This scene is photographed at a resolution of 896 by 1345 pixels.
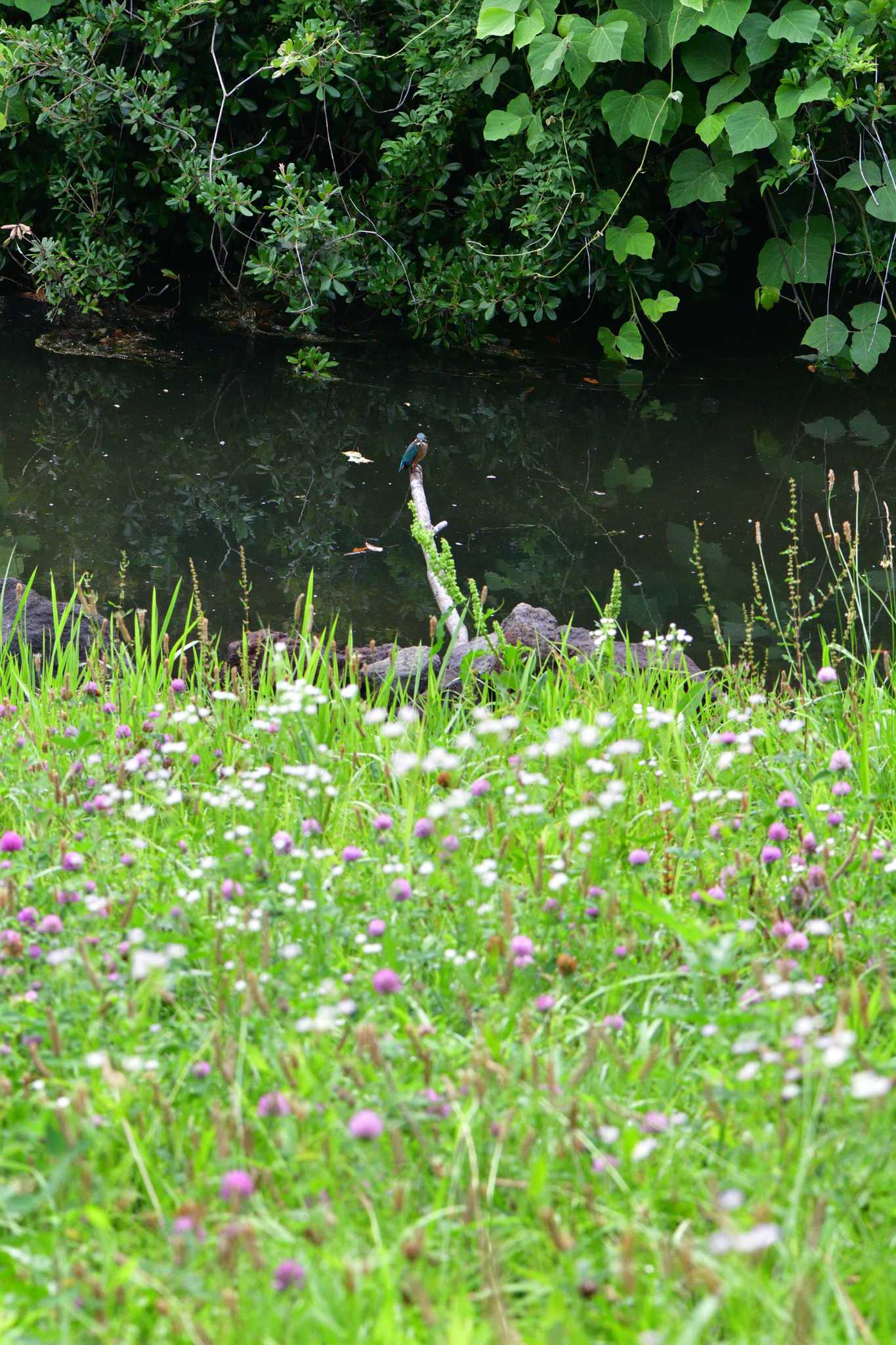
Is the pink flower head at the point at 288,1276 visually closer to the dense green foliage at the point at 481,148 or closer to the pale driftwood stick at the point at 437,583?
the pale driftwood stick at the point at 437,583

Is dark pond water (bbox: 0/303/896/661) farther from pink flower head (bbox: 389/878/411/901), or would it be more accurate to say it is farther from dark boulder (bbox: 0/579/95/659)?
pink flower head (bbox: 389/878/411/901)

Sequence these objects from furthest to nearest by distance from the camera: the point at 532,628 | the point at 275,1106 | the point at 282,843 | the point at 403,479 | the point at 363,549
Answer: the point at 403,479 → the point at 363,549 → the point at 532,628 → the point at 282,843 → the point at 275,1106

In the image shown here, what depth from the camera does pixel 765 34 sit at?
593 centimetres

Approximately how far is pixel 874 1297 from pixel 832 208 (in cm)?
617

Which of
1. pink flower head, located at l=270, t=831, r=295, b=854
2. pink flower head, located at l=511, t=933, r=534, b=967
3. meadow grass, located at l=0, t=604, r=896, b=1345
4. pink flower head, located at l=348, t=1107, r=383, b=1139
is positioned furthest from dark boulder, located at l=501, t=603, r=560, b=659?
pink flower head, located at l=348, t=1107, r=383, b=1139

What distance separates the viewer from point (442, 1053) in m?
1.42

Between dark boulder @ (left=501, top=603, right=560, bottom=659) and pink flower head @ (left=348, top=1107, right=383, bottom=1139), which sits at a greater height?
pink flower head @ (left=348, top=1107, right=383, bottom=1139)

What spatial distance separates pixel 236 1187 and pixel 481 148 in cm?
670

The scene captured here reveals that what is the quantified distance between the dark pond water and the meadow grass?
6.44 feet

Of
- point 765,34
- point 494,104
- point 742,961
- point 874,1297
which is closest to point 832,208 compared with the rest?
point 765,34

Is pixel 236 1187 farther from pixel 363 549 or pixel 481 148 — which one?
pixel 481 148

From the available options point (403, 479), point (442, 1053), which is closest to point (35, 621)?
point (403, 479)

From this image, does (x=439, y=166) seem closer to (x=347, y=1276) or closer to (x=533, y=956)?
(x=533, y=956)

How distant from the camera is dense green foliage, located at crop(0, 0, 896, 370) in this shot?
5992 mm
